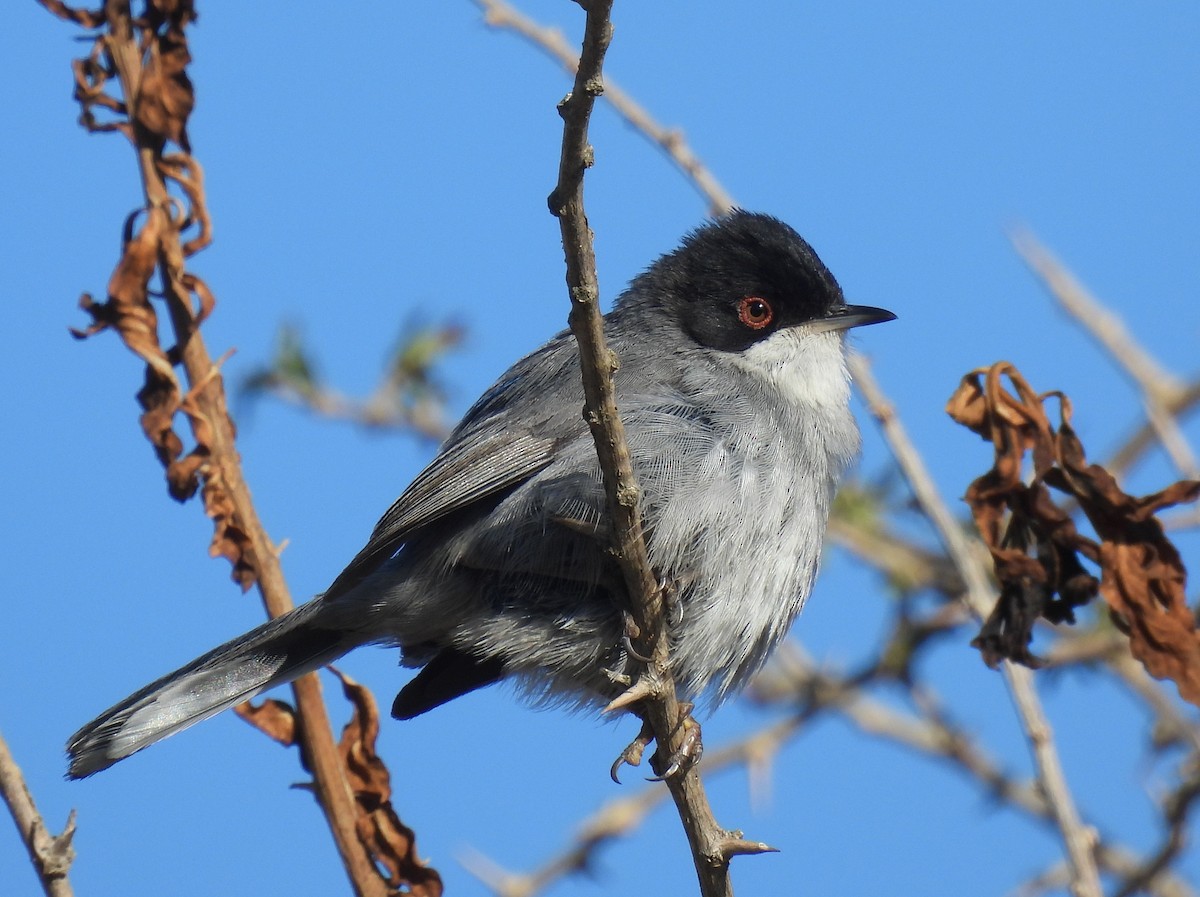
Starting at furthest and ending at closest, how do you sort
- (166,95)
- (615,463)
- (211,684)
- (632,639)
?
(211,684), (166,95), (632,639), (615,463)

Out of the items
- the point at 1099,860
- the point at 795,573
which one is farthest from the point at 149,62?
the point at 1099,860

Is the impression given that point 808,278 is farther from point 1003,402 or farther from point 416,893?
point 416,893

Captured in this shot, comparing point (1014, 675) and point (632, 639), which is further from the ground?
point (632, 639)

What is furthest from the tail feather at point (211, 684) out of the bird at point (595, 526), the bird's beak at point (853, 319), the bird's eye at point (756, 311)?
the bird's beak at point (853, 319)

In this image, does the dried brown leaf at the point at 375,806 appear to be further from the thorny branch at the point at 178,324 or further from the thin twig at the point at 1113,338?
the thin twig at the point at 1113,338

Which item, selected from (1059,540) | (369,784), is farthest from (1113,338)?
(369,784)

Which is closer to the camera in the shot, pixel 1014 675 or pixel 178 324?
pixel 1014 675

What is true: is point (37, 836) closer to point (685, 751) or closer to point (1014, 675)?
point (685, 751)
